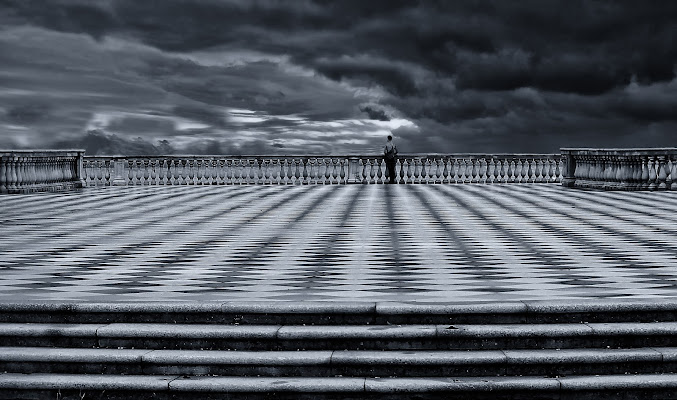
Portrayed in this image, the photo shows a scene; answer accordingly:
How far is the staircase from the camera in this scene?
5555 millimetres

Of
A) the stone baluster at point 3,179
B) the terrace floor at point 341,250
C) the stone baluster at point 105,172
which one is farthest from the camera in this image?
the stone baluster at point 105,172

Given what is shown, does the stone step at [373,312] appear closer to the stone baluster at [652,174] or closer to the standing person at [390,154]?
the stone baluster at [652,174]

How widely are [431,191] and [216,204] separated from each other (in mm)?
7888

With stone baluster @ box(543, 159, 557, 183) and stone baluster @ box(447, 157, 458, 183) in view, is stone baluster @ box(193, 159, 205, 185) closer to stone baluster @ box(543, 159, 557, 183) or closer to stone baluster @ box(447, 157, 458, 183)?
stone baluster @ box(447, 157, 458, 183)

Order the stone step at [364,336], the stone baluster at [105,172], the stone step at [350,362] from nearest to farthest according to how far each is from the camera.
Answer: the stone step at [350,362] → the stone step at [364,336] → the stone baluster at [105,172]

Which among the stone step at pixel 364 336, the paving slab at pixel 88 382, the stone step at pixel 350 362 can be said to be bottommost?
the paving slab at pixel 88 382

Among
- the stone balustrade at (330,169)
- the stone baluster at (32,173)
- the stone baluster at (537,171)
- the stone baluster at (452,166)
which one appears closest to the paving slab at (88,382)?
the stone baluster at (32,173)

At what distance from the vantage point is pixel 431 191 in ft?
79.6

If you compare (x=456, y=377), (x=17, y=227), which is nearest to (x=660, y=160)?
(x=17, y=227)

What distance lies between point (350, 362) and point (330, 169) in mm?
23995

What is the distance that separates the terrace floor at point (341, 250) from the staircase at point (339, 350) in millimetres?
423

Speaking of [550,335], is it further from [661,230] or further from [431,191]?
[431,191]

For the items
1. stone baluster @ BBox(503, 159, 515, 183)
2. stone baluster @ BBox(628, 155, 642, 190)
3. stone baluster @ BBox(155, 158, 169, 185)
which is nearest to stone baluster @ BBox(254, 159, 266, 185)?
stone baluster @ BBox(155, 158, 169, 185)

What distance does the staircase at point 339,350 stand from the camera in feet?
18.2
